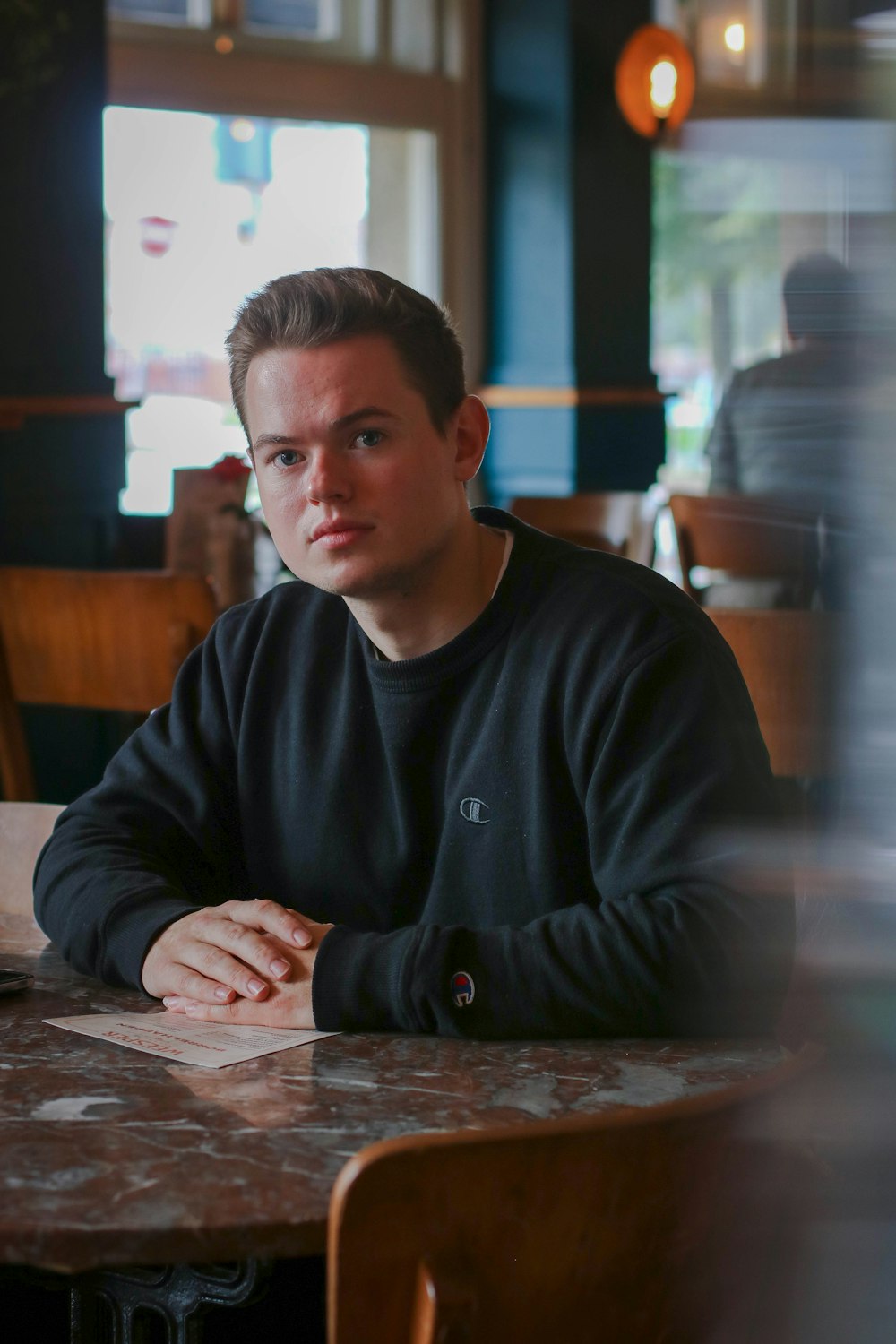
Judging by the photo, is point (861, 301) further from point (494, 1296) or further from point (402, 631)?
point (402, 631)

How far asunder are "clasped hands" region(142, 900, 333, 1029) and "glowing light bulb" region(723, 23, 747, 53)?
2.14 ft

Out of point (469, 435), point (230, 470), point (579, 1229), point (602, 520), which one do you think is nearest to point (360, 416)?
point (469, 435)

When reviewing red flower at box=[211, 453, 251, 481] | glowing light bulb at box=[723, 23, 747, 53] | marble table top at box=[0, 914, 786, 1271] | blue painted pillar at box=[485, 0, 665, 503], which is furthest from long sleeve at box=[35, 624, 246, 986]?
blue painted pillar at box=[485, 0, 665, 503]

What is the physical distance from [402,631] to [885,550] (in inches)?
30.6

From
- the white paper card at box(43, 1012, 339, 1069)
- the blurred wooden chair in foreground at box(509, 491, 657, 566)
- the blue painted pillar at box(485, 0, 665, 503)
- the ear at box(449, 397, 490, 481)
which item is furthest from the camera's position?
the blue painted pillar at box(485, 0, 665, 503)

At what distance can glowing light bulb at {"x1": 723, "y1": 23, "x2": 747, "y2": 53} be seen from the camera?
66 centimetres

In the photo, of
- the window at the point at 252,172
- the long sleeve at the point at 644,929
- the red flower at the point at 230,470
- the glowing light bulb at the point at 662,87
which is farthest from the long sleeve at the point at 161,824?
the glowing light bulb at the point at 662,87

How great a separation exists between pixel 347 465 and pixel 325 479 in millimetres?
25

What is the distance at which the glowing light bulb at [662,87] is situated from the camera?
4.88 meters

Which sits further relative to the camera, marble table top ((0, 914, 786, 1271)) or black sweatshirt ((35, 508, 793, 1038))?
black sweatshirt ((35, 508, 793, 1038))

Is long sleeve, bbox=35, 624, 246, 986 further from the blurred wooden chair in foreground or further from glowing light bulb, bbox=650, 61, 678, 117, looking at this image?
glowing light bulb, bbox=650, 61, 678, 117

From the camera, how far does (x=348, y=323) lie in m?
1.29

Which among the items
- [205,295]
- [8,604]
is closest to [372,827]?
[8,604]

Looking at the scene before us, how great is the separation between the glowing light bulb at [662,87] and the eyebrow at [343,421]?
3.89m
